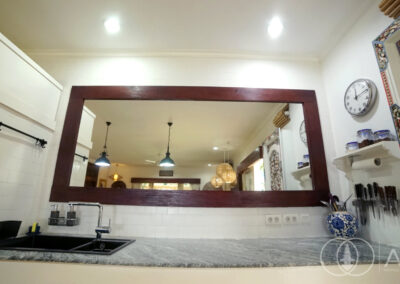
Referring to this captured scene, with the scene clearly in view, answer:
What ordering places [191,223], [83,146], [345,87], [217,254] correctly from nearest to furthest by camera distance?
[217,254], [191,223], [345,87], [83,146]

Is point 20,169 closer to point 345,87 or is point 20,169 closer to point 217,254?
point 217,254

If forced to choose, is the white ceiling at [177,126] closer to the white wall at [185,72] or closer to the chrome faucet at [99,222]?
the white wall at [185,72]

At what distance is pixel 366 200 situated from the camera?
4.89ft

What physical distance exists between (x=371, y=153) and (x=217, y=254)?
129 cm

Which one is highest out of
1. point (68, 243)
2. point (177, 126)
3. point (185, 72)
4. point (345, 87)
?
point (185, 72)

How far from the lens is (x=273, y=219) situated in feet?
5.49

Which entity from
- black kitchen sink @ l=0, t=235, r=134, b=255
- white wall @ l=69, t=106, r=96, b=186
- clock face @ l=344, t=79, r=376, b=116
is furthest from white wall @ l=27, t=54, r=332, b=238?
black kitchen sink @ l=0, t=235, r=134, b=255

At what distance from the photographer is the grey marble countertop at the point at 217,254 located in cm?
102

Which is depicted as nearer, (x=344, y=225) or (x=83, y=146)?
(x=344, y=225)

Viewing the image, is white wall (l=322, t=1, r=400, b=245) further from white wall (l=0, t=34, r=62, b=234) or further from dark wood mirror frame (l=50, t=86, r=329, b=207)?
white wall (l=0, t=34, r=62, b=234)

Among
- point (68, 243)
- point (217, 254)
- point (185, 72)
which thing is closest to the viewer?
point (217, 254)

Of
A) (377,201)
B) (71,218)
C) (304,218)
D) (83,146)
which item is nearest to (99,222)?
(71,218)

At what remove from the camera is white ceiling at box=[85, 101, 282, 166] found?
1887 millimetres

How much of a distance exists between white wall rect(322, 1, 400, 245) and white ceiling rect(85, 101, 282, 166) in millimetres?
601
